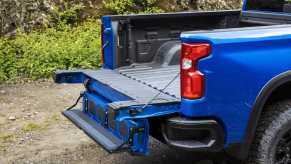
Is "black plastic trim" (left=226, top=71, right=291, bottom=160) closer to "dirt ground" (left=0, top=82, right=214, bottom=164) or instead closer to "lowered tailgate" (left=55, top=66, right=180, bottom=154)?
"lowered tailgate" (left=55, top=66, right=180, bottom=154)

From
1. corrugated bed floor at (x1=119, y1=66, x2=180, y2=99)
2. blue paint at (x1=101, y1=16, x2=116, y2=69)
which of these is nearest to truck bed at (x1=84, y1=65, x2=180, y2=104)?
corrugated bed floor at (x1=119, y1=66, x2=180, y2=99)

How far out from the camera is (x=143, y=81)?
4.84m

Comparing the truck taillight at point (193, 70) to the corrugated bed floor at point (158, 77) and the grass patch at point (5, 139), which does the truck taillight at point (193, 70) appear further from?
the grass patch at point (5, 139)

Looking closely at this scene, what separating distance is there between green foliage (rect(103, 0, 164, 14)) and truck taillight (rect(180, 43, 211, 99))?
23.0ft

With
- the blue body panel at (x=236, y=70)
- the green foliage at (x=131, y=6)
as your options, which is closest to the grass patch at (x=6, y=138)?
the blue body panel at (x=236, y=70)

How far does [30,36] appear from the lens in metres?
9.48

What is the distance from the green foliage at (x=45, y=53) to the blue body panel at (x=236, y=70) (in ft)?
17.0

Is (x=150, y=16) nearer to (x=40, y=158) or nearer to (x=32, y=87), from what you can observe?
(x=40, y=158)

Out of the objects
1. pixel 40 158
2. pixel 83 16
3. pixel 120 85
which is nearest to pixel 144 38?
pixel 120 85

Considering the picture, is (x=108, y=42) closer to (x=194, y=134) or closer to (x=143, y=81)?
(x=143, y=81)

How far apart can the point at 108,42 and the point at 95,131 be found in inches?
43.9

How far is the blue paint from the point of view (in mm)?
5122

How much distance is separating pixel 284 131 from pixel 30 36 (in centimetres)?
632

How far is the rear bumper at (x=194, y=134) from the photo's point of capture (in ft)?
12.3
